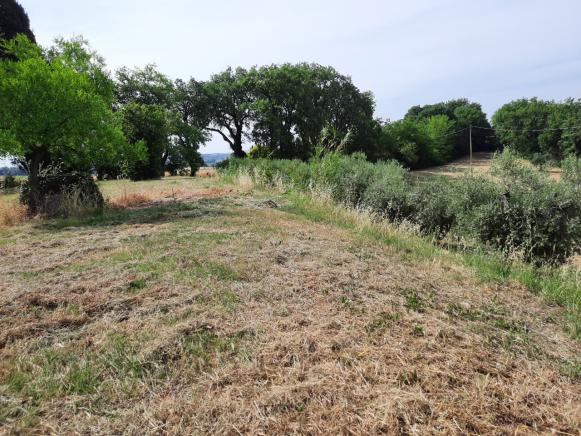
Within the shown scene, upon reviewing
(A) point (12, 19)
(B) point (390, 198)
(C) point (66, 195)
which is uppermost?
(A) point (12, 19)

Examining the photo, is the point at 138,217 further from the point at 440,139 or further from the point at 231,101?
the point at 440,139

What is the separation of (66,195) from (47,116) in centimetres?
212

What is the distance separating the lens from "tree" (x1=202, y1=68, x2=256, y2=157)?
33688 mm

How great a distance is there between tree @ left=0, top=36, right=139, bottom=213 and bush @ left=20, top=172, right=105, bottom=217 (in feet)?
1.38

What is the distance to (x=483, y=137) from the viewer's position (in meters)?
75.4

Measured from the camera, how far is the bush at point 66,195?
9.00 metres

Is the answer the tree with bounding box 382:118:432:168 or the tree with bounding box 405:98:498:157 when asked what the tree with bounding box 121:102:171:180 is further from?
the tree with bounding box 405:98:498:157

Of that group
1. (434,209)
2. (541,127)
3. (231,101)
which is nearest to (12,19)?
(231,101)

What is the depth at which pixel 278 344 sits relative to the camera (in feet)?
8.62

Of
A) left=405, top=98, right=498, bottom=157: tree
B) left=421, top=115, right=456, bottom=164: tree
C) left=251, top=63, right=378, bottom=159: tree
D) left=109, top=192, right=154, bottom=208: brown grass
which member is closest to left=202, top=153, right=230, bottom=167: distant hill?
left=251, top=63, right=378, bottom=159: tree

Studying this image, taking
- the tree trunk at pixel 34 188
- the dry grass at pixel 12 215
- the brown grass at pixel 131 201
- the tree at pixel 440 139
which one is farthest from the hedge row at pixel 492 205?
the tree at pixel 440 139

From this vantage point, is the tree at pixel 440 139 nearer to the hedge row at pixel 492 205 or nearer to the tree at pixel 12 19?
the hedge row at pixel 492 205

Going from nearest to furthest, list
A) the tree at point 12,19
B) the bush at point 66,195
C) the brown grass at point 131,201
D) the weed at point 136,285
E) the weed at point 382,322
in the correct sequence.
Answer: the weed at point 382,322 → the weed at point 136,285 → the bush at point 66,195 → the brown grass at point 131,201 → the tree at point 12,19

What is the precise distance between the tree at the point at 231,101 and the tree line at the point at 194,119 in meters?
0.10
